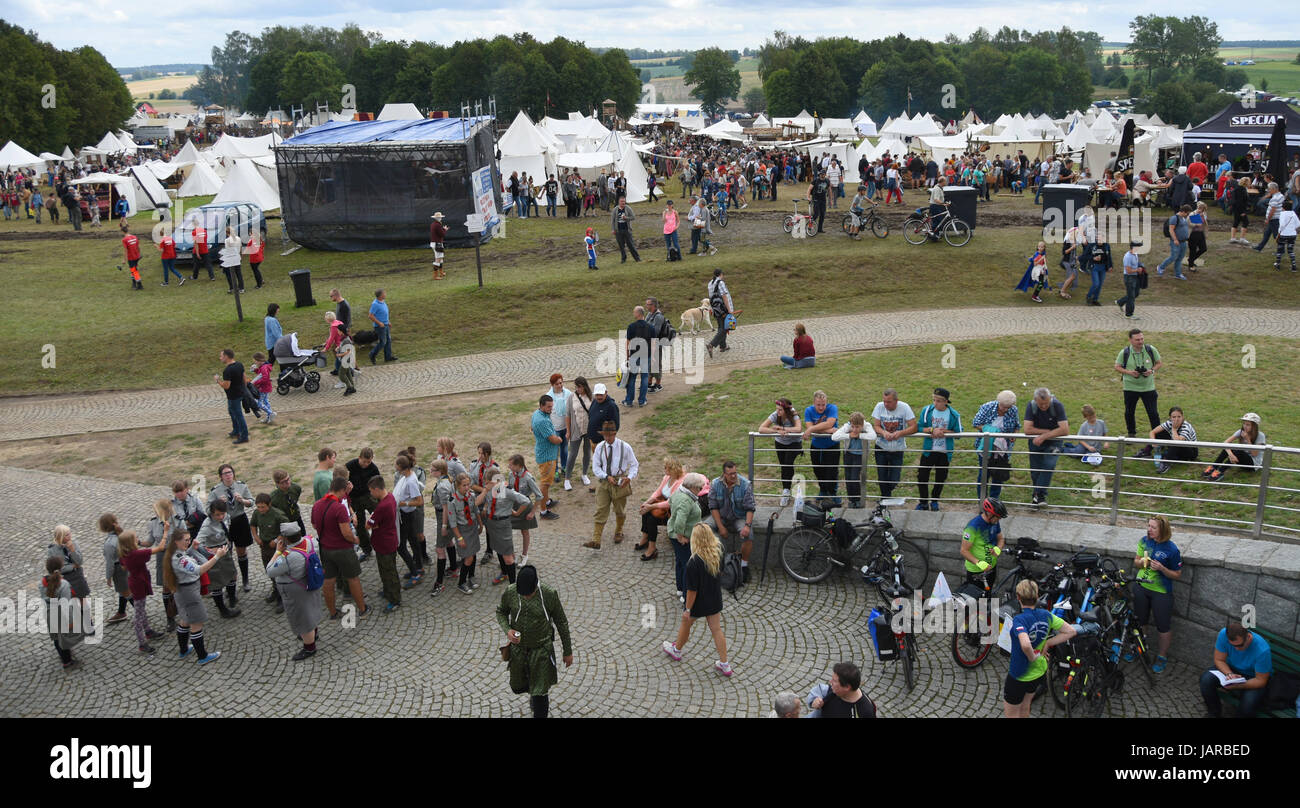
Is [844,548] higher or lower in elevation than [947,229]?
lower

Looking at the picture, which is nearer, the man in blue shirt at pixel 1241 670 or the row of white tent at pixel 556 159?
the man in blue shirt at pixel 1241 670

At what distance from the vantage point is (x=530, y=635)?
22.9ft

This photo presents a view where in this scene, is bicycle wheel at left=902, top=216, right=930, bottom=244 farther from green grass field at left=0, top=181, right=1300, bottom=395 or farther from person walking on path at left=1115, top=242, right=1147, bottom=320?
person walking on path at left=1115, top=242, right=1147, bottom=320

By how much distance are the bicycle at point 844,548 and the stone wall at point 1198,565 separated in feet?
0.51

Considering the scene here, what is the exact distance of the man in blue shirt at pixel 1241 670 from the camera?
23.7 feet

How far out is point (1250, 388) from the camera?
522 inches

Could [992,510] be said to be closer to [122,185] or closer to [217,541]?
[217,541]

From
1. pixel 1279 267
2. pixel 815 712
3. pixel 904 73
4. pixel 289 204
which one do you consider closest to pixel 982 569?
pixel 815 712

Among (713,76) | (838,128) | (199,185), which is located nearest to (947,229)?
(199,185)

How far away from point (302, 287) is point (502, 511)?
14390 millimetres

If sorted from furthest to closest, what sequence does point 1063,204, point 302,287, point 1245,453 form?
point 1063,204 → point 302,287 → point 1245,453

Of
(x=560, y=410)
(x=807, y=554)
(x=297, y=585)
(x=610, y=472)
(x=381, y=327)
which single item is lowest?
(x=807, y=554)

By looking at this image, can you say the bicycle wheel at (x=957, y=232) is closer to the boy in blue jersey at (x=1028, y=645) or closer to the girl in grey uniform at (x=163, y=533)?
the boy in blue jersey at (x=1028, y=645)

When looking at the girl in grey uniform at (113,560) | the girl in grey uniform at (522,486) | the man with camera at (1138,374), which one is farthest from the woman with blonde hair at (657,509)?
the man with camera at (1138,374)
